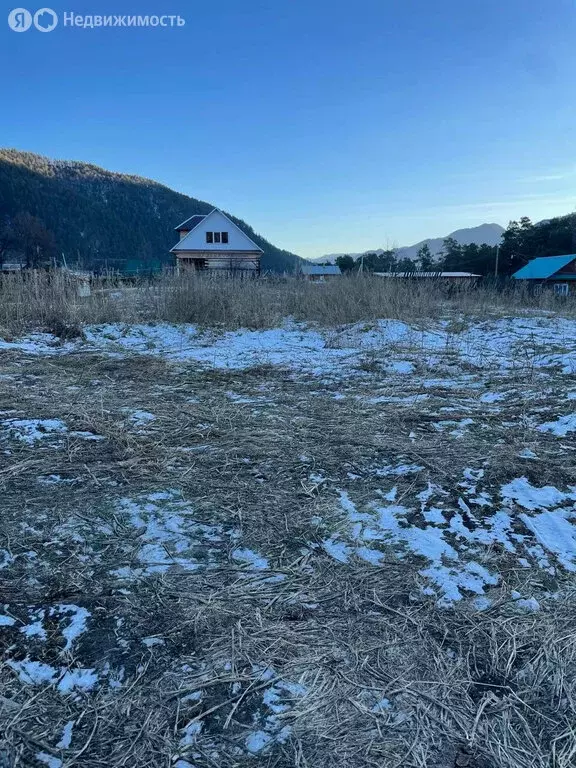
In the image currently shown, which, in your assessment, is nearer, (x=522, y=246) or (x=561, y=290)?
(x=561, y=290)

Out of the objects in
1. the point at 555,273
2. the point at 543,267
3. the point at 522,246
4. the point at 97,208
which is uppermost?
the point at 97,208

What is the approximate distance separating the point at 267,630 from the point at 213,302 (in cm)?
851

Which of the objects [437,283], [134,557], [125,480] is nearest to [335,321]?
[437,283]

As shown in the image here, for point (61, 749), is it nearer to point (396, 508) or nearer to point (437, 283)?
point (396, 508)

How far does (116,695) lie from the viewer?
1066mm

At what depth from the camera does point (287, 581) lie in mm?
1506

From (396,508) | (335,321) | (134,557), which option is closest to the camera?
(134,557)

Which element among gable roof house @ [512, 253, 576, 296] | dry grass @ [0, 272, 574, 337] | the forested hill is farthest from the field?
the forested hill

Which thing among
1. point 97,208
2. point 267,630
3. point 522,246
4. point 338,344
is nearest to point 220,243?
point 522,246

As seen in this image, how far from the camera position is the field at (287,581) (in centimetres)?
99

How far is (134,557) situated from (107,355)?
5.02 m

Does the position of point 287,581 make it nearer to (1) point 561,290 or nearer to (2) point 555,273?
(1) point 561,290

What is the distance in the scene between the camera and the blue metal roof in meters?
26.2

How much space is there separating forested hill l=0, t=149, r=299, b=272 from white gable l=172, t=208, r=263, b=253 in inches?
1089
